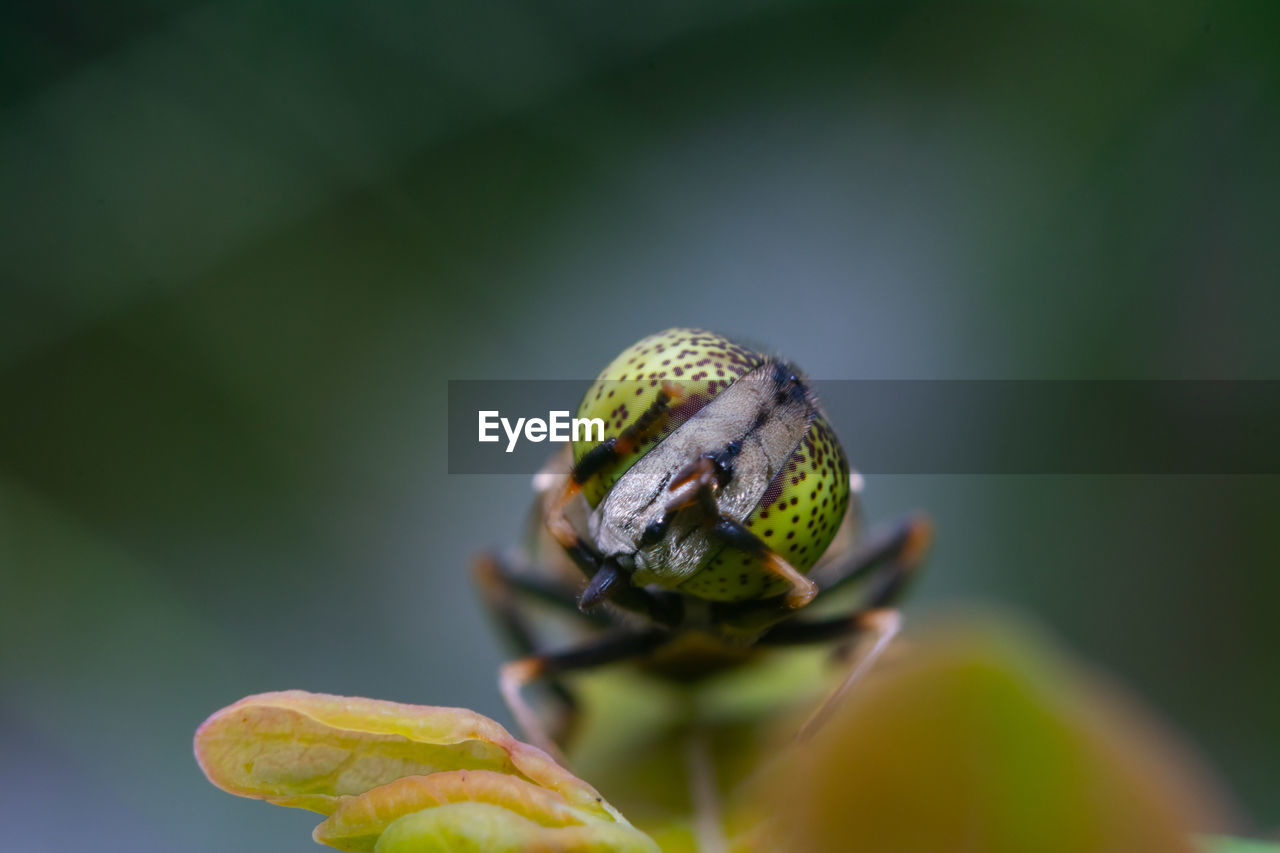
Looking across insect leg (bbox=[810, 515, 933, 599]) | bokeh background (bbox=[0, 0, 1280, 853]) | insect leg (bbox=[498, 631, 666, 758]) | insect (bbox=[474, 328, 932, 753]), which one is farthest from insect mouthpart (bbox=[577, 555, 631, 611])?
bokeh background (bbox=[0, 0, 1280, 853])

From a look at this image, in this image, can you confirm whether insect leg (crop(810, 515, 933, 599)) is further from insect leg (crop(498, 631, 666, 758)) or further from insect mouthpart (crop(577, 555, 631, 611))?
insect mouthpart (crop(577, 555, 631, 611))

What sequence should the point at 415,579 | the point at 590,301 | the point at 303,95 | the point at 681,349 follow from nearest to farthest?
1. the point at 681,349
2. the point at 415,579
3. the point at 590,301
4. the point at 303,95

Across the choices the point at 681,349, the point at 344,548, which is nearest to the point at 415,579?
the point at 344,548

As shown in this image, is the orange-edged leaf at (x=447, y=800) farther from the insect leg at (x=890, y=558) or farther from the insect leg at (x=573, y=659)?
the insect leg at (x=890, y=558)

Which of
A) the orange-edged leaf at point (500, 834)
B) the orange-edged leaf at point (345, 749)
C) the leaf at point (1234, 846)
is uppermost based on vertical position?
the orange-edged leaf at point (345, 749)

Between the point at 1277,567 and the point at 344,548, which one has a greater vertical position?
the point at 344,548

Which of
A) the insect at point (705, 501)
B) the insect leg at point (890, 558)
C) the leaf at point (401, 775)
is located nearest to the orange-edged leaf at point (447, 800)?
the leaf at point (401, 775)

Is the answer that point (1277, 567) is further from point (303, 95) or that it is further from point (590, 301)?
point (303, 95)
